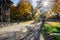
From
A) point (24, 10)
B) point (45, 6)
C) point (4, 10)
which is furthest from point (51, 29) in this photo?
point (4, 10)

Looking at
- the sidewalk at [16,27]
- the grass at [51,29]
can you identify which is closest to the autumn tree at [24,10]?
the sidewalk at [16,27]

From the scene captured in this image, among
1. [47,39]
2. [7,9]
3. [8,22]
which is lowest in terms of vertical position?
[47,39]

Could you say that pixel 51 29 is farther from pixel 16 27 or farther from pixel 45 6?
pixel 16 27

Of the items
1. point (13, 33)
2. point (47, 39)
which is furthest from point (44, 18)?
point (13, 33)

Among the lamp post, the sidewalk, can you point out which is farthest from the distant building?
the lamp post

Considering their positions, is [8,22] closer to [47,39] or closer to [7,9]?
[7,9]

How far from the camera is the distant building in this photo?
11.8 feet

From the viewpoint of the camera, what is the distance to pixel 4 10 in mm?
3613

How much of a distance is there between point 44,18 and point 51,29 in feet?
0.72

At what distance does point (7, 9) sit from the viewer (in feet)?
11.8

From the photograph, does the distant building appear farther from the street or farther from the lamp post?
the lamp post

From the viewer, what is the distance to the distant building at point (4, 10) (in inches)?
141

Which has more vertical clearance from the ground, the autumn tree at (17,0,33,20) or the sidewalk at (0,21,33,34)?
the autumn tree at (17,0,33,20)

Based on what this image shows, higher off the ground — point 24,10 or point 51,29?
point 24,10
